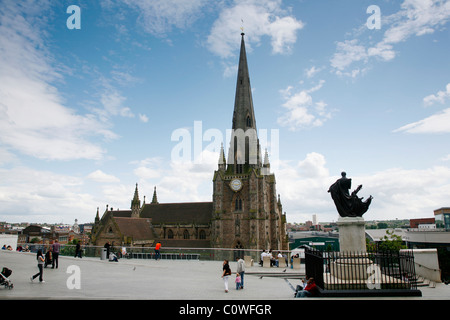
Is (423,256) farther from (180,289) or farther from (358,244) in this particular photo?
(180,289)

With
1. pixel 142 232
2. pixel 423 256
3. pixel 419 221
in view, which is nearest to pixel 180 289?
pixel 423 256

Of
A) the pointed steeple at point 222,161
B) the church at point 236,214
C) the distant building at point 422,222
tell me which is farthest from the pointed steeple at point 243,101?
the distant building at point 422,222

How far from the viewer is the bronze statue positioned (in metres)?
11.6

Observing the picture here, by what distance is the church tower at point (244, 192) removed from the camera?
4359 centimetres

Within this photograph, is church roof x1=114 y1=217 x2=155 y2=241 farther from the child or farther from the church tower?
the child

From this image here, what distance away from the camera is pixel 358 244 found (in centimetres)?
1112

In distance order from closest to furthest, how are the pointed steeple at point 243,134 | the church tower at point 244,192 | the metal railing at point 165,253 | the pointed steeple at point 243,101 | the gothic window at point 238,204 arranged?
the metal railing at point 165,253 < the church tower at point 244,192 < the gothic window at point 238,204 < the pointed steeple at point 243,134 < the pointed steeple at point 243,101

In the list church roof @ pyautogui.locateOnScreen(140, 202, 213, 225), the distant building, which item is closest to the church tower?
church roof @ pyautogui.locateOnScreen(140, 202, 213, 225)

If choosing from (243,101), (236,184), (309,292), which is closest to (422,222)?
(236,184)

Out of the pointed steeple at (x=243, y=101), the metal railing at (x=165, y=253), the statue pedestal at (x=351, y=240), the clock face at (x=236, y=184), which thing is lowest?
the metal railing at (x=165, y=253)

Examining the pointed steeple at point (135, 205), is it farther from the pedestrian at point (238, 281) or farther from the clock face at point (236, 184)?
the pedestrian at point (238, 281)

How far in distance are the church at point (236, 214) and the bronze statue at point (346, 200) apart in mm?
31209

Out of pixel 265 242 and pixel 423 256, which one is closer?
pixel 423 256
